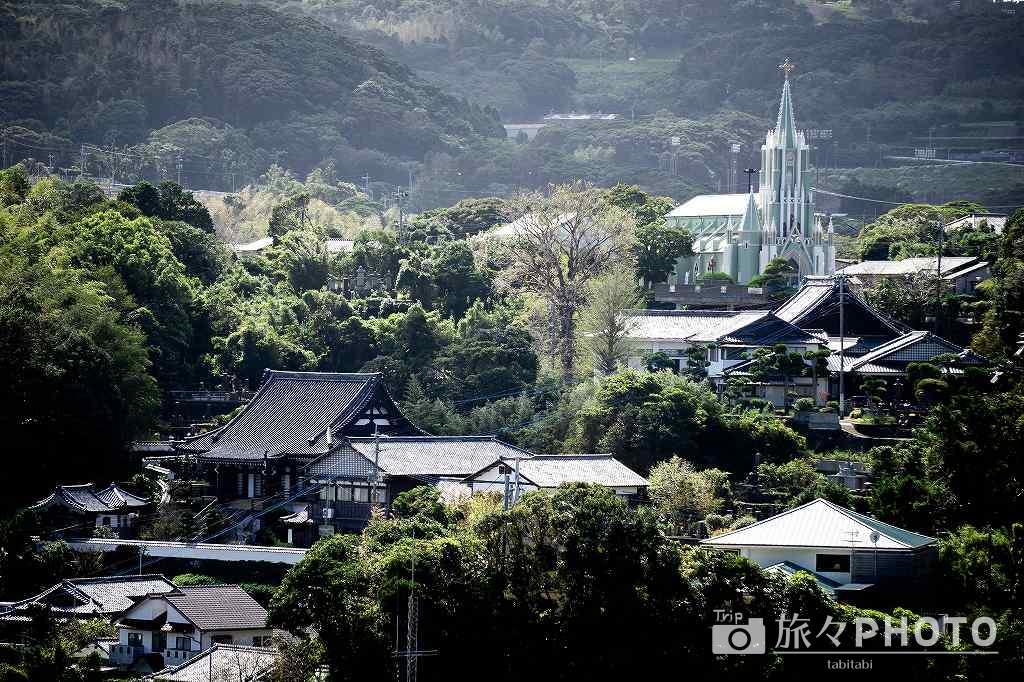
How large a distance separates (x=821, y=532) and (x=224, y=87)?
138512 mm

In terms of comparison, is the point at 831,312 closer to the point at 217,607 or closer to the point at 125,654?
the point at 217,607

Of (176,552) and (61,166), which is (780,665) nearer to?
(176,552)

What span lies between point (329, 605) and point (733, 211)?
63782 millimetres

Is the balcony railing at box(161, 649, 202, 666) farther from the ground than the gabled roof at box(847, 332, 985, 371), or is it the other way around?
the gabled roof at box(847, 332, 985, 371)

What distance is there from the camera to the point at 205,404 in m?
61.5

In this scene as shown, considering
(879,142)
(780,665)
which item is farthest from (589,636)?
(879,142)

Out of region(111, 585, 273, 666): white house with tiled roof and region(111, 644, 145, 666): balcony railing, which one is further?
region(111, 644, 145, 666): balcony railing

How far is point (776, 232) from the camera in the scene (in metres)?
86.9

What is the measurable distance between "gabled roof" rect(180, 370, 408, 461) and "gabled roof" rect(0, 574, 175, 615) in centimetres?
805

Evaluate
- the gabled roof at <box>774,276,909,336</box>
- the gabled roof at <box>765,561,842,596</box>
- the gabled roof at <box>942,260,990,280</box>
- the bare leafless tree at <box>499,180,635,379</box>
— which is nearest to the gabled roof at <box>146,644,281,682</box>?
the gabled roof at <box>765,561,842,596</box>

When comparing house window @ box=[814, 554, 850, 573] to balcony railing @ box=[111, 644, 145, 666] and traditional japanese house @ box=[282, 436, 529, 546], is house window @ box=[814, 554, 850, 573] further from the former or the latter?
balcony railing @ box=[111, 644, 145, 666]

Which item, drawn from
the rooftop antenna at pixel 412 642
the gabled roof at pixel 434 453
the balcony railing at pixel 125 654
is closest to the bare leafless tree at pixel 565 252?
the gabled roof at pixel 434 453

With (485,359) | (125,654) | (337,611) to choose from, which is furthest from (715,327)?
(337,611)

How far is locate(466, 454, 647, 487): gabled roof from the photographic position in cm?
4919
